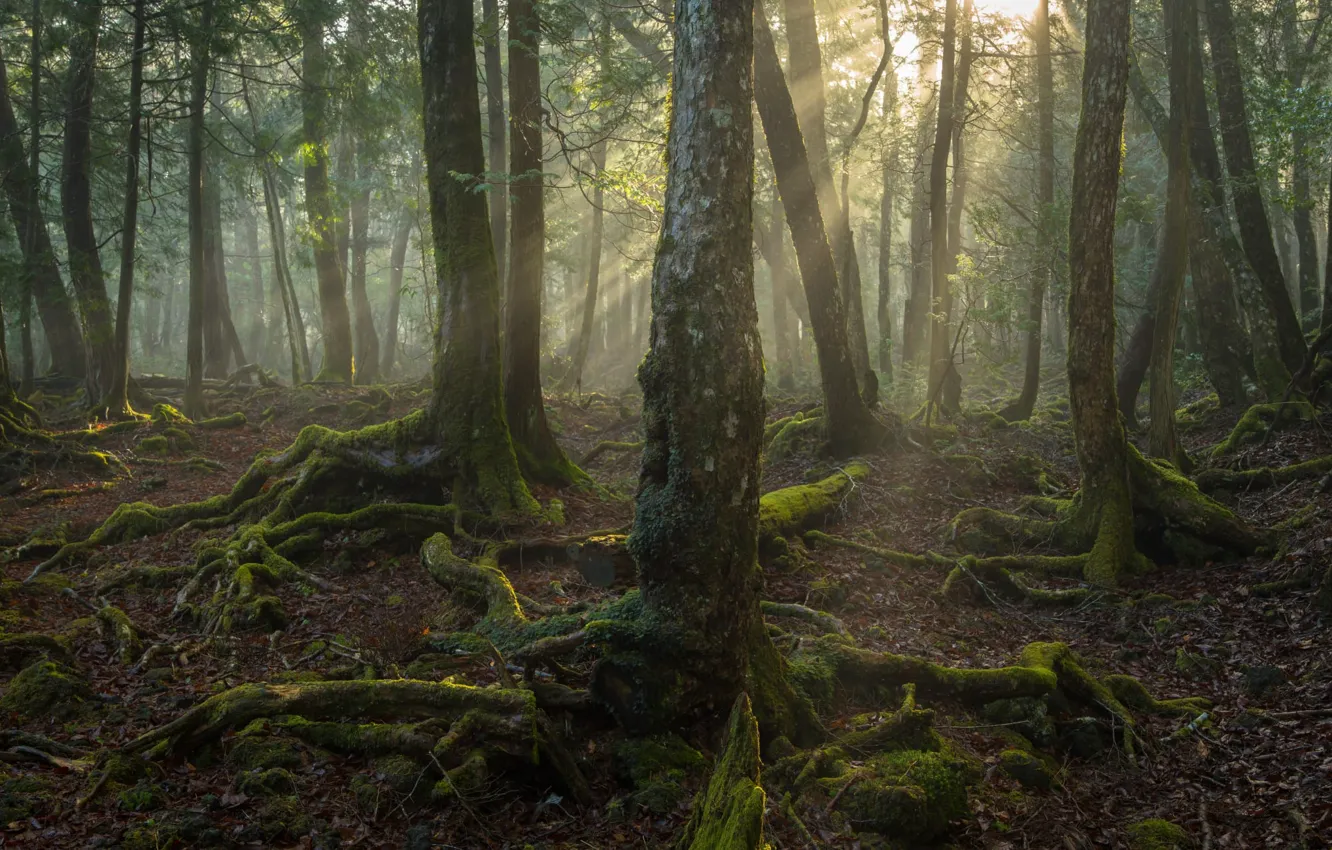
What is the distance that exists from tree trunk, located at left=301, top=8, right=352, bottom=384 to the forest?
0.25 m

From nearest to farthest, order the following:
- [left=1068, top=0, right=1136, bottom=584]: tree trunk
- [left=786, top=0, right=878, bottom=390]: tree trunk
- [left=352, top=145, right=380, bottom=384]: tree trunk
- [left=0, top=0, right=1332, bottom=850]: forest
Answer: [left=0, top=0, right=1332, bottom=850]: forest
[left=1068, top=0, right=1136, bottom=584]: tree trunk
[left=786, top=0, right=878, bottom=390]: tree trunk
[left=352, top=145, right=380, bottom=384]: tree trunk

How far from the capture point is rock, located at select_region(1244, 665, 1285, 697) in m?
6.54

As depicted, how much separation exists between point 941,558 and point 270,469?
28.7 feet

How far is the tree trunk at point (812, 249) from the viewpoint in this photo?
43.5 ft

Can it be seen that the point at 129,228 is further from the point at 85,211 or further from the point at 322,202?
the point at 322,202

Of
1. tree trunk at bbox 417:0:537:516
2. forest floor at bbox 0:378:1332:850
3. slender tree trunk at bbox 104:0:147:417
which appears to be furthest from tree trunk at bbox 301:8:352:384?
forest floor at bbox 0:378:1332:850

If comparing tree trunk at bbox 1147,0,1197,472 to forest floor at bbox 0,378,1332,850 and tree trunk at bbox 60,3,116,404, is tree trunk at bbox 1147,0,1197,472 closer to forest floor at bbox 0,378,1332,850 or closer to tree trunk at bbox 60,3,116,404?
forest floor at bbox 0,378,1332,850

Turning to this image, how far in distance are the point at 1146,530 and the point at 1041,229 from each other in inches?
348

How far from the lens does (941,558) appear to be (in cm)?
995

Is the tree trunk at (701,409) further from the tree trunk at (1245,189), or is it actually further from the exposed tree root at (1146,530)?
the tree trunk at (1245,189)

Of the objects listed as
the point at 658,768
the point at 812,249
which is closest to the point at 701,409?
the point at 658,768

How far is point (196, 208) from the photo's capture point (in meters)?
17.3

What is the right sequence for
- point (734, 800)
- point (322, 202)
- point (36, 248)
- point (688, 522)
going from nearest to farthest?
point (734, 800) < point (688, 522) < point (36, 248) < point (322, 202)

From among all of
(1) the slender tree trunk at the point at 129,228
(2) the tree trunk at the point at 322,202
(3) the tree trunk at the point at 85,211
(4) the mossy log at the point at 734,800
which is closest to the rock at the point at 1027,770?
(4) the mossy log at the point at 734,800
